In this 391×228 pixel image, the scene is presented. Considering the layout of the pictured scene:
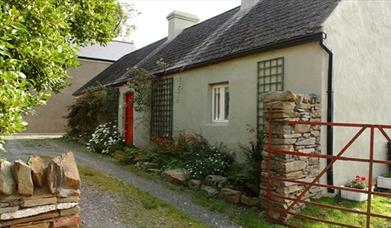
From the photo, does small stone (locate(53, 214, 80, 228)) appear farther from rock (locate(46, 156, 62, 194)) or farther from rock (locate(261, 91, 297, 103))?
rock (locate(261, 91, 297, 103))

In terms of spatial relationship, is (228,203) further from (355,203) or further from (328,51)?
(328,51)

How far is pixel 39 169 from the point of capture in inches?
141

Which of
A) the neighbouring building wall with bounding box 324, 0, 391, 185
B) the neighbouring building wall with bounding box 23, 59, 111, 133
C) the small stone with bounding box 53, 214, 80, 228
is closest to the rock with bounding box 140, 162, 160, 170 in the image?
the neighbouring building wall with bounding box 324, 0, 391, 185

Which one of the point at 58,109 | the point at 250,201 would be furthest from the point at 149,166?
the point at 58,109

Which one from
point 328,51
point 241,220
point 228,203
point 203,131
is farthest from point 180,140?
point 328,51

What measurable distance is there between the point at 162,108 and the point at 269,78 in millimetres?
5323

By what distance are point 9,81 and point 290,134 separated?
4750 millimetres

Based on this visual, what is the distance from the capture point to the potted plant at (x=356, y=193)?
6.75m

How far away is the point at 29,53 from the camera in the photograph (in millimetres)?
4133

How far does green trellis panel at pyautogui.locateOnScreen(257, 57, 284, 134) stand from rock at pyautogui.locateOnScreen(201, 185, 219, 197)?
5.64 feet

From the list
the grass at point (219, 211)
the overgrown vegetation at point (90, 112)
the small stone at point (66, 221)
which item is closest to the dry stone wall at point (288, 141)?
the grass at point (219, 211)

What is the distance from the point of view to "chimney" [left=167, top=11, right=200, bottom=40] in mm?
16391

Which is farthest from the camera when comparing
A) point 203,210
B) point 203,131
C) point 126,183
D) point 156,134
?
point 156,134

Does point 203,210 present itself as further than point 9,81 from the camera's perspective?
Yes
